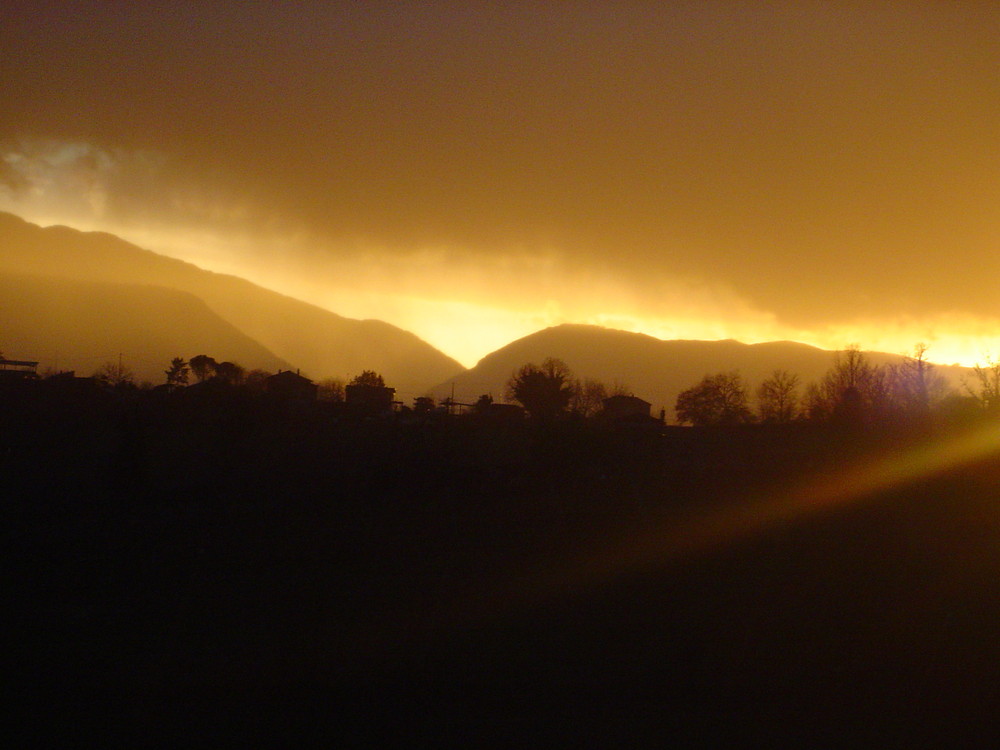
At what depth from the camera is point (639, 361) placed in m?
136

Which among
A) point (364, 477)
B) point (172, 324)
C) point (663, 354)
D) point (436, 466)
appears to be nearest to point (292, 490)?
point (364, 477)

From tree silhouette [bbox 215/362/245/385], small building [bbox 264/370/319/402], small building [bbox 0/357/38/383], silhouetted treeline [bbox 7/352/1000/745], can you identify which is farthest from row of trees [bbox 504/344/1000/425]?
small building [bbox 0/357/38/383]

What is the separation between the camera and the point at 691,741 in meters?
12.8

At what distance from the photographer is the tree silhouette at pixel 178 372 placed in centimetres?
7694

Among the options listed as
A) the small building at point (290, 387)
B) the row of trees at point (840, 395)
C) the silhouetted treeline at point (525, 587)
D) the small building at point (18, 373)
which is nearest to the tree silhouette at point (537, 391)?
the row of trees at point (840, 395)

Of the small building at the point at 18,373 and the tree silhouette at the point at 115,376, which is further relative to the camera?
the tree silhouette at the point at 115,376

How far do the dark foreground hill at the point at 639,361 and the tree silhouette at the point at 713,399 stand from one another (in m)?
2.97

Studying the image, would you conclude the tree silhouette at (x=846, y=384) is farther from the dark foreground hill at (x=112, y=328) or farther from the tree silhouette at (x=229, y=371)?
the dark foreground hill at (x=112, y=328)

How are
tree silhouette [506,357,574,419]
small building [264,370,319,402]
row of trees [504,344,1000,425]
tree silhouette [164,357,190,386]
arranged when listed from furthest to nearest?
tree silhouette [164,357,190,386] → tree silhouette [506,357,574,419] → small building [264,370,319,402] → row of trees [504,344,1000,425]

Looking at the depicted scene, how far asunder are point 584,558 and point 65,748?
13.2 metres

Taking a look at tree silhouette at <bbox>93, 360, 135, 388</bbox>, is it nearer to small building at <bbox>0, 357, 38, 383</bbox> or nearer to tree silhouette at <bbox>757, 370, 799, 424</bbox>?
small building at <bbox>0, 357, 38, 383</bbox>

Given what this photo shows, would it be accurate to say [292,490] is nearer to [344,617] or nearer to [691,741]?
[344,617]

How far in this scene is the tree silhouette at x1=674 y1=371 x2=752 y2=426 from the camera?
7288 centimetres

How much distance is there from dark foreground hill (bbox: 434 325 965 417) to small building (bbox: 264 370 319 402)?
27.3 metres
